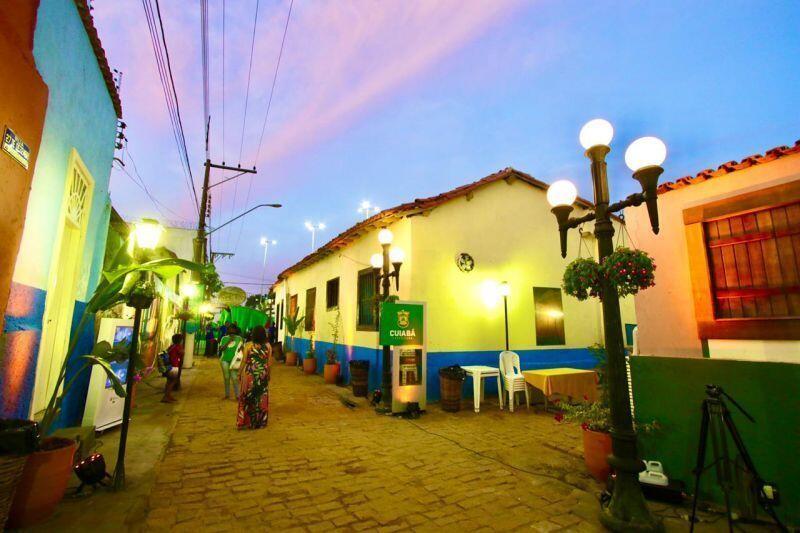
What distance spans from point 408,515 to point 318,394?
666 cm

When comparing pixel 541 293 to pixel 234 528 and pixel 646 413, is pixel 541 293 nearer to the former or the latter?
pixel 646 413

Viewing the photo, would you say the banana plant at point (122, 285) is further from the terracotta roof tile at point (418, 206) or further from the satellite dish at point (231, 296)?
the satellite dish at point (231, 296)

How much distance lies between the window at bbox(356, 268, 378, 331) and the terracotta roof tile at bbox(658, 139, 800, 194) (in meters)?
7.04

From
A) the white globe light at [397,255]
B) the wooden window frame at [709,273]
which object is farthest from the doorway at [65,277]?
the wooden window frame at [709,273]

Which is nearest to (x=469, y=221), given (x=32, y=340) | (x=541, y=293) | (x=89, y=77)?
(x=541, y=293)

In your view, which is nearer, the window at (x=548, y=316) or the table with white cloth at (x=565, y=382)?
the table with white cloth at (x=565, y=382)

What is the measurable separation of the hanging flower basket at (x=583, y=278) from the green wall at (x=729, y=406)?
160cm

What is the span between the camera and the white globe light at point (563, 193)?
4.11 meters

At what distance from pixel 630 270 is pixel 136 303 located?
515 cm

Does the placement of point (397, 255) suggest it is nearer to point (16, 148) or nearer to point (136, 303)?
point (136, 303)

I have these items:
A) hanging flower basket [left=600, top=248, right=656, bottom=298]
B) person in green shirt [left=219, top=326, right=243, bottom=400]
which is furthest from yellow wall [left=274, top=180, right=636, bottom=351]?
hanging flower basket [left=600, top=248, right=656, bottom=298]

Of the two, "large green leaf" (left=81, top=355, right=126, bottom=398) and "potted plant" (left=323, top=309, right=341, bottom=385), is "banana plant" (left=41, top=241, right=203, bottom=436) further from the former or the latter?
"potted plant" (left=323, top=309, right=341, bottom=385)

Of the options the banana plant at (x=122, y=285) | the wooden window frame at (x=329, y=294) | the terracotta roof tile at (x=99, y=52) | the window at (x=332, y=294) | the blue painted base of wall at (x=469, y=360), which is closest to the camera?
the banana plant at (x=122, y=285)

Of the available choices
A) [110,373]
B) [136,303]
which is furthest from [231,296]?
[110,373]
